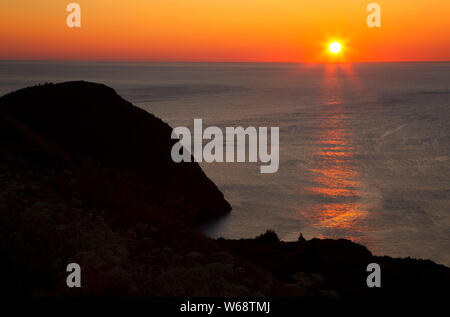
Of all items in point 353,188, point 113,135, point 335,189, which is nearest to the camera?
point 113,135

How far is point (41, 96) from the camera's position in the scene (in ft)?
92.6

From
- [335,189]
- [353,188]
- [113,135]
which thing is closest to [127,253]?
[113,135]

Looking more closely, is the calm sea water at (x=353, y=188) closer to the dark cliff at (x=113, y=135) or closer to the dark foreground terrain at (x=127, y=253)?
the dark cliff at (x=113, y=135)

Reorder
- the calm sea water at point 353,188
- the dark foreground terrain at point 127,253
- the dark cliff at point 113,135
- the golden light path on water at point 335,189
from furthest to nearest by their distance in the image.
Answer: the golden light path on water at point 335,189, the calm sea water at point 353,188, the dark cliff at point 113,135, the dark foreground terrain at point 127,253

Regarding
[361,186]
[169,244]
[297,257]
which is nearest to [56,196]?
[169,244]

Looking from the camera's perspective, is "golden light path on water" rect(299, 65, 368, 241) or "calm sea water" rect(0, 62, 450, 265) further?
"golden light path on water" rect(299, 65, 368, 241)

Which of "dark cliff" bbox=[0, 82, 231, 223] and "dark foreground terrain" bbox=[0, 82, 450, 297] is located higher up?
"dark cliff" bbox=[0, 82, 231, 223]

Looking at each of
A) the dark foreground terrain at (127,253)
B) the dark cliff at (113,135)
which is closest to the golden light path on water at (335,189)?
the dark cliff at (113,135)

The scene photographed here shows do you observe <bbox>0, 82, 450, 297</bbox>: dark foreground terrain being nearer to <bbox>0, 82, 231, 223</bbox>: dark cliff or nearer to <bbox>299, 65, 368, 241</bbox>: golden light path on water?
<bbox>0, 82, 231, 223</bbox>: dark cliff

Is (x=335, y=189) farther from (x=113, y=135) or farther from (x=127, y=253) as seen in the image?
(x=127, y=253)

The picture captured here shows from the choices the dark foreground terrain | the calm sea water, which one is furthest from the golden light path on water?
the dark foreground terrain
